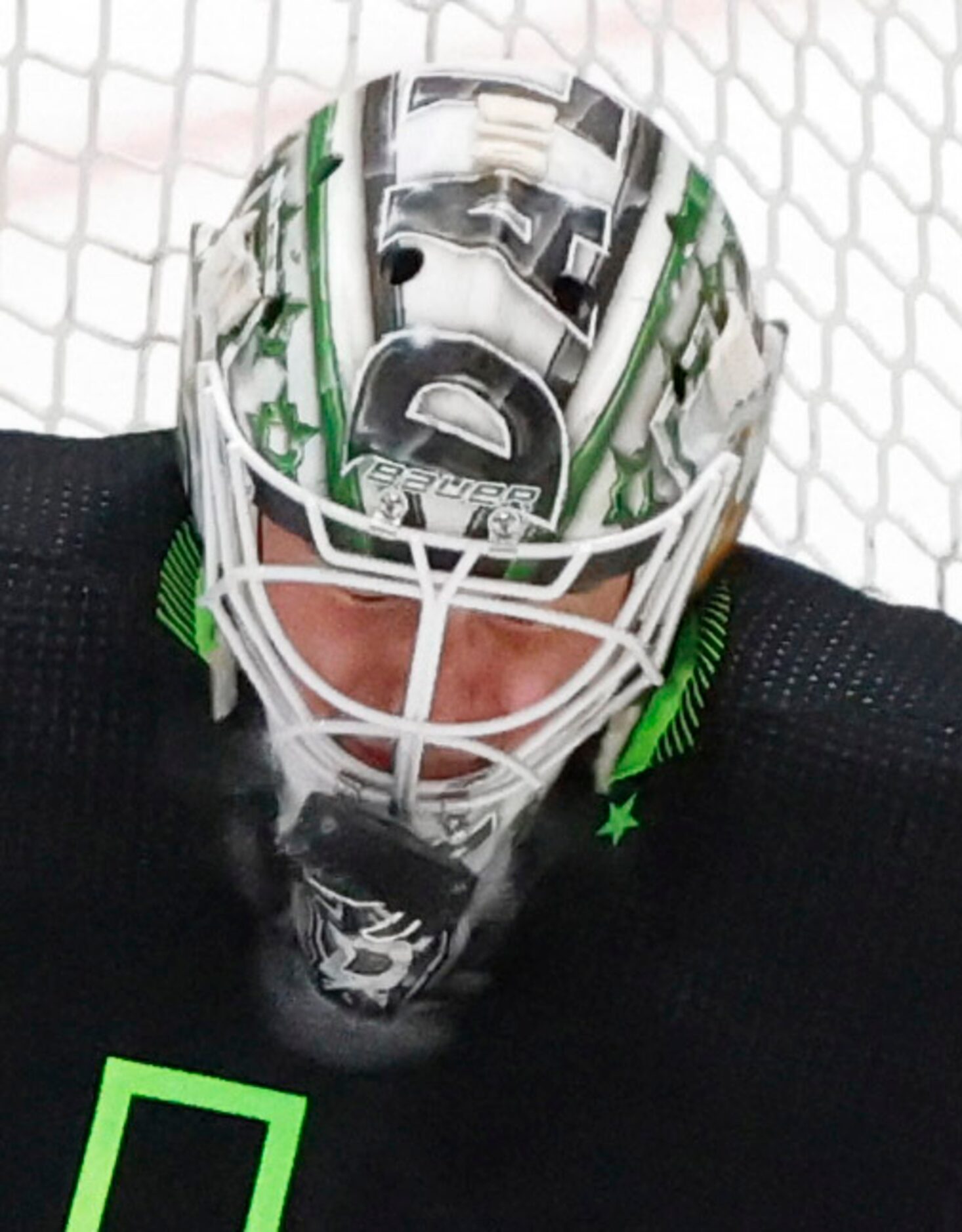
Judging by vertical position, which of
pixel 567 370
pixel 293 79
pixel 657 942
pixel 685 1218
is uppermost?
pixel 293 79

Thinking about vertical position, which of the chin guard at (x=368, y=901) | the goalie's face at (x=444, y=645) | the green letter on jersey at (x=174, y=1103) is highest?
the goalie's face at (x=444, y=645)

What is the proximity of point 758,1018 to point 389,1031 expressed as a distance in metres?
0.15

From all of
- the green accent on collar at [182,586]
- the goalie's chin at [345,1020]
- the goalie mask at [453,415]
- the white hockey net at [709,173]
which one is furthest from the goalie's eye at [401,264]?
the white hockey net at [709,173]

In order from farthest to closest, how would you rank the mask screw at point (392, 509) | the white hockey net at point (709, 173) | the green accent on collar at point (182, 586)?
the white hockey net at point (709, 173) < the green accent on collar at point (182, 586) < the mask screw at point (392, 509)

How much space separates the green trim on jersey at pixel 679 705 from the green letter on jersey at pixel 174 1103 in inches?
7.0

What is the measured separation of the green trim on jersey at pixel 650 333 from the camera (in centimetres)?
79

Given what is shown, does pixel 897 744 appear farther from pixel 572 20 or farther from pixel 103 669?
pixel 572 20

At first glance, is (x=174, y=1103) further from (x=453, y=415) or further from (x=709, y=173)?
(x=709, y=173)

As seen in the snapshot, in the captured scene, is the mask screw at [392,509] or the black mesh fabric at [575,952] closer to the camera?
the mask screw at [392,509]

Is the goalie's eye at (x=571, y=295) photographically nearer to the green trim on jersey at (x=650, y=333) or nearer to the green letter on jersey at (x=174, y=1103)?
the green trim on jersey at (x=650, y=333)

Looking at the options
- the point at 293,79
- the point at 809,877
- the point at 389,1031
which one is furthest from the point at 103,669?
the point at 293,79

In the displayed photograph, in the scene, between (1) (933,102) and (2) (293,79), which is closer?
(2) (293,79)

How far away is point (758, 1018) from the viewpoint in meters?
0.96

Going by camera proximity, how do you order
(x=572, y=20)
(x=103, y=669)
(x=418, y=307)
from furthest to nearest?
(x=572, y=20) < (x=103, y=669) < (x=418, y=307)
